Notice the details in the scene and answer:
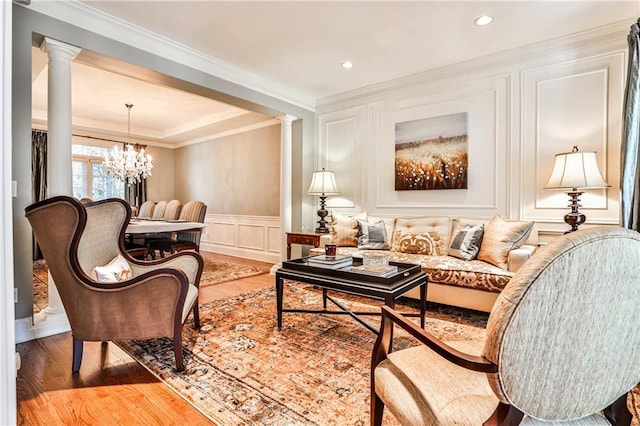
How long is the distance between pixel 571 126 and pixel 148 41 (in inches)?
158

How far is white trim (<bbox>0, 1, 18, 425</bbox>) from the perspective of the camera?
91 cm

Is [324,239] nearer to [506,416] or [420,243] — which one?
[420,243]

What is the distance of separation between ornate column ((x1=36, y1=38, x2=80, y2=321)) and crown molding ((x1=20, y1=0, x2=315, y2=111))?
239 mm

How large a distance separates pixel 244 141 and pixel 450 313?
4668mm

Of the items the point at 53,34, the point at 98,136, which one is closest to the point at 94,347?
the point at 53,34

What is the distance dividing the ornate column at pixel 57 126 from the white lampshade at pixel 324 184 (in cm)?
265

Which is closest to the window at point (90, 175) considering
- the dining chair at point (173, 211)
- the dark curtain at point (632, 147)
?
the dining chair at point (173, 211)

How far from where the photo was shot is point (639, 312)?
2.76 ft

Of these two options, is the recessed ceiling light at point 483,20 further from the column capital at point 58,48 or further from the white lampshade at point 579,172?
the column capital at point 58,48

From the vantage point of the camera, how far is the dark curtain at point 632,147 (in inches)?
99.7

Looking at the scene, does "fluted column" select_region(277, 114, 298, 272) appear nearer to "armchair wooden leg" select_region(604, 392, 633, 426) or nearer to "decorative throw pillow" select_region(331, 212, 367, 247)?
"decorative throw pillow" select_region(331, 212, 367, 247)

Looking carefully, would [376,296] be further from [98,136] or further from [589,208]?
[98,136]

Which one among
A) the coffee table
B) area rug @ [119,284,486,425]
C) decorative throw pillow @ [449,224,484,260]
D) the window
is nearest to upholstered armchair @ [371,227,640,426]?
area rug @ [119,284,486,425]

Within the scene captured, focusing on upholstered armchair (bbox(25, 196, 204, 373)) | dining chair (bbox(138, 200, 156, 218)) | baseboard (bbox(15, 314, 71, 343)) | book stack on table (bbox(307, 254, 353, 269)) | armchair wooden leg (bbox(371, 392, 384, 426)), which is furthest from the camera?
dining chair (bbox(138, 200, 156, 218))
